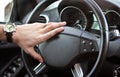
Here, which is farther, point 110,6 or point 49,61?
point 110,6

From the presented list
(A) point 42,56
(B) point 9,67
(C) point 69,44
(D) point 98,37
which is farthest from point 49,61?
(B) point 9,67

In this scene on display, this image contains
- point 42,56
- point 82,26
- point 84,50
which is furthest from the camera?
point 82,26

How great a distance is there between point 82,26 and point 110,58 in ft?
0.81

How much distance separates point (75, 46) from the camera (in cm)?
154

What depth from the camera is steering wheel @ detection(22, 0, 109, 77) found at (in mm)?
1480

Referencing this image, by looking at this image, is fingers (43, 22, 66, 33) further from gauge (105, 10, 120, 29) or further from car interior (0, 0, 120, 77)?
gauge (105, 10, 120, 29)

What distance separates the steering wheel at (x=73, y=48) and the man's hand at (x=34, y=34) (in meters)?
0.05

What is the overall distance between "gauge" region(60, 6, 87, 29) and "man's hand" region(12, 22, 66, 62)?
0.28 m

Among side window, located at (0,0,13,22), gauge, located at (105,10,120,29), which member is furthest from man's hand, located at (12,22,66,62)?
side window, located at (0,0,13,22)

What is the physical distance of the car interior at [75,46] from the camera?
4.96 feet

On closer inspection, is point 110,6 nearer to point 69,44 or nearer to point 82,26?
point 82,26

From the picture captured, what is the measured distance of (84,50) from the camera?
1536mm

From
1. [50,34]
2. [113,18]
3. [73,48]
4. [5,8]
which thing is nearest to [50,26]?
[50,34]

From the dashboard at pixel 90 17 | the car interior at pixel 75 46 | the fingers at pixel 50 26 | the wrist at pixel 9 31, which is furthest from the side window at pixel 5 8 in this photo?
the fingers at pixel 50 26
